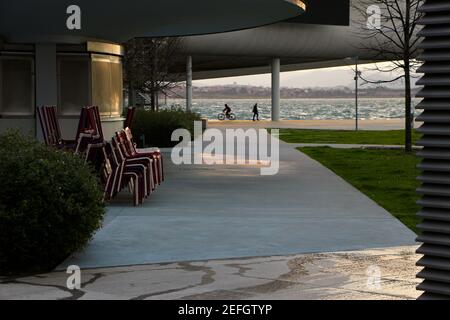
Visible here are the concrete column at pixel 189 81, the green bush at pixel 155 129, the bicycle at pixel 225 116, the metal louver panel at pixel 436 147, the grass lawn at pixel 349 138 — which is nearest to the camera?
the metal louver panel at pixel 436 147

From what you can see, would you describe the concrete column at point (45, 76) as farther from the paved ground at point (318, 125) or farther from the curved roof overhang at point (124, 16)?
the paved ground at point (318, 125)

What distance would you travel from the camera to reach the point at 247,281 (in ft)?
24.8

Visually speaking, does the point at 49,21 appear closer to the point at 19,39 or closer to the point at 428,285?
the point at 19,39

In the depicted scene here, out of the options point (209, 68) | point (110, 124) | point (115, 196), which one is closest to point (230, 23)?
point (110, 124)

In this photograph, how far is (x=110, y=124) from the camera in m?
19.8

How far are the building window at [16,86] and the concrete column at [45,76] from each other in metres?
0.20

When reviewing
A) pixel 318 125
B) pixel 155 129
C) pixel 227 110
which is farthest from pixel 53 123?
pixel 227 110

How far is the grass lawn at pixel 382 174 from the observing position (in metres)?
13.9

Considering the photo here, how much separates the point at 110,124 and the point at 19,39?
3260mm

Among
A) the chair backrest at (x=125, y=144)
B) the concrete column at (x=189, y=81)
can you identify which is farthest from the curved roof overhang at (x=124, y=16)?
the concrete column at (x=189, y=81)

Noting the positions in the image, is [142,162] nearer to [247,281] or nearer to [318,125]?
[247,281]

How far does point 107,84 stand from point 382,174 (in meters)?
7.37

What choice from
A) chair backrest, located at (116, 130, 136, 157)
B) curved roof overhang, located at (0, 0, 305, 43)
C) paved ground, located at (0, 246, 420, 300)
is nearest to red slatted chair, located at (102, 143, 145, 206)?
chair backrest, located at (116, 130, 136, 157)
